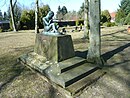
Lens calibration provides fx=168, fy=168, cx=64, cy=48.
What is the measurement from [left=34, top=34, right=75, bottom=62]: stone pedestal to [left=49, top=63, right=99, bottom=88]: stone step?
2.27 feet

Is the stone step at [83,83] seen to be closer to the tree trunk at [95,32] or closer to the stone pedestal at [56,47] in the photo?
the tree trunk at [95,32]

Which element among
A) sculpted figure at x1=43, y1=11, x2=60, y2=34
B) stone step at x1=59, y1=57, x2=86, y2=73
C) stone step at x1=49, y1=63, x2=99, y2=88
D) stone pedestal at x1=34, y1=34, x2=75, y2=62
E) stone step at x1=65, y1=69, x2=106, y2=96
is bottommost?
stone step at x1=65, y1=69, x2=106, y2=96

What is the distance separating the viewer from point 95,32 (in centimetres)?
669

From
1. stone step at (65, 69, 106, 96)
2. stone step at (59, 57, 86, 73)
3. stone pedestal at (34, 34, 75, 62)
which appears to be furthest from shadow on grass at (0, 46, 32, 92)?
stone step at (65, 69, 106, 96)

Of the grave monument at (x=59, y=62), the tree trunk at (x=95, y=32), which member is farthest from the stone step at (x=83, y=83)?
the tree trunk at (x=95, y=32)

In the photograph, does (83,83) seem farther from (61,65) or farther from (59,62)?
(59,62)

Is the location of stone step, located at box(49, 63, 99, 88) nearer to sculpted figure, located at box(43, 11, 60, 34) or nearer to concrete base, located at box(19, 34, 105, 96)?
concrete base, located at box(19, 34, 105, 96)

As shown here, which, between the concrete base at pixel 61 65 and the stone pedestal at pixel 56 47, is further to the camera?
the stone pedestal at pixel 56 47

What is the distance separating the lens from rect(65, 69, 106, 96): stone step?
15.6 feet

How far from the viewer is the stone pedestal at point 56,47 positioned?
593 centimetres

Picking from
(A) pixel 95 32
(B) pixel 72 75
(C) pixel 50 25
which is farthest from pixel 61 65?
(A) pixel 95 32

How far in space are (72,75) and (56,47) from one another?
120 cm

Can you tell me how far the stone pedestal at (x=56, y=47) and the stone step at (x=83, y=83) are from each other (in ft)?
3.79

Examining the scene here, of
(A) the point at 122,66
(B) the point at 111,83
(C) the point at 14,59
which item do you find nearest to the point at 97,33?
(A) the point at 122,66
